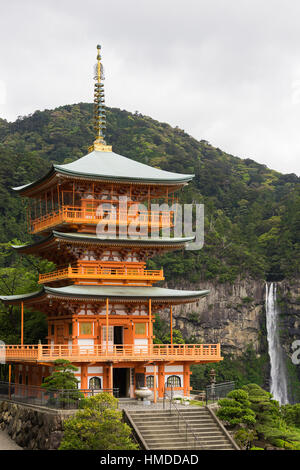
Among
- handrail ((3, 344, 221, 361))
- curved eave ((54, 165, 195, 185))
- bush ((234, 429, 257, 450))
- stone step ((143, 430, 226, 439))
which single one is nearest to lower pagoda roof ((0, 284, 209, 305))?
handrail ((3, 344, 221, 361))

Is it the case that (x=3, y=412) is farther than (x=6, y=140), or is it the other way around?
(x=6, y=140)

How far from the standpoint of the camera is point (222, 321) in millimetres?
80875

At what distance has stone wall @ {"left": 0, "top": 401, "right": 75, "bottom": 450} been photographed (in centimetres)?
2689

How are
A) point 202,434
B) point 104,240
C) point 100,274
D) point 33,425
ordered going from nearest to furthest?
point 202,434, point 33,425, point 104,240, point 100,274

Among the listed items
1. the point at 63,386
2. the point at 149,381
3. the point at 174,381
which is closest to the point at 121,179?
the point at 149,381

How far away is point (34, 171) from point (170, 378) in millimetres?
53876

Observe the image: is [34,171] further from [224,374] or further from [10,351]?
[10,351]

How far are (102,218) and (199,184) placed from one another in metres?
67.8

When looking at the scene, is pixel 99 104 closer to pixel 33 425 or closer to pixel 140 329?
pixel 140 329

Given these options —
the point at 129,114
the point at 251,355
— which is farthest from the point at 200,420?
the point at 129,114

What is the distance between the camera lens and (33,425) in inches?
1148

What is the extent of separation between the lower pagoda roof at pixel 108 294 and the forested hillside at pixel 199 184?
4027 centimetres

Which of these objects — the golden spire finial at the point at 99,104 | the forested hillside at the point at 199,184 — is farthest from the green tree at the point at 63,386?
the forested hillside at the point at 199,184

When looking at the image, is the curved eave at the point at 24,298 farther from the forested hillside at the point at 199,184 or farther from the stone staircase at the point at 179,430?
the forested hillside at the point at 199,184
